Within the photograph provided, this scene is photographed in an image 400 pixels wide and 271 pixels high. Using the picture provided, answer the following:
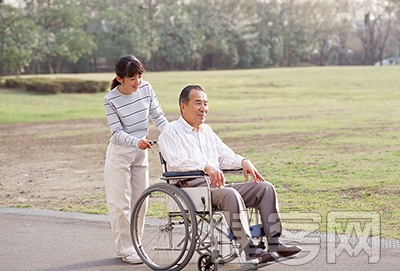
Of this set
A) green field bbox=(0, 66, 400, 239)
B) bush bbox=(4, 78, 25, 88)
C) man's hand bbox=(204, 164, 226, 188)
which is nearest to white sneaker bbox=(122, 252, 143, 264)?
man's hand bbox=(204, 164, 226, 188)

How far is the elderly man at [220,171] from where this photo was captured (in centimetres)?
485

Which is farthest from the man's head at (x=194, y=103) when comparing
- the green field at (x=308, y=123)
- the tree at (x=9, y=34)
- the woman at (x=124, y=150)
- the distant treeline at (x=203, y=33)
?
the distant treeline at (x=203, y=33)

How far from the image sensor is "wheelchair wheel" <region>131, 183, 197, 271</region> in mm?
4977

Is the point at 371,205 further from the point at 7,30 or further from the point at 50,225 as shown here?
the point at 7,30

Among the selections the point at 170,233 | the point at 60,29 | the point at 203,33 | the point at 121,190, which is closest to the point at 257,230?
the point at 170,233

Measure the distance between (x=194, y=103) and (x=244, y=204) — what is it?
2.62 ft

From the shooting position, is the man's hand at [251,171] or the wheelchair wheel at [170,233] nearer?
the wheelchair wheel at [170,233]

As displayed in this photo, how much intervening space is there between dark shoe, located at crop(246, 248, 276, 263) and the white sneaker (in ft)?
3.67

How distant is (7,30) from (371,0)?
4554 centimetres

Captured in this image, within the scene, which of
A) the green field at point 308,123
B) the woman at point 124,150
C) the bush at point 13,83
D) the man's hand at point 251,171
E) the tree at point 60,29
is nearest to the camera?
the man's hand at point 251,171

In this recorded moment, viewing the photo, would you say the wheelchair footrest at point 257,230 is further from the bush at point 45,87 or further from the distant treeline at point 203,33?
the distant treeline at point 203,33

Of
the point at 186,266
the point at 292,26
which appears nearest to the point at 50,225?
the point at 186,266

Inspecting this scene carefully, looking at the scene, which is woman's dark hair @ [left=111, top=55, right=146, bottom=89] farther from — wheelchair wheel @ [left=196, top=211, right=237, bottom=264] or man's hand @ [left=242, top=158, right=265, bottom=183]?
wheelchair wheel @ [left=196, top=211, right=237, bottom=264]

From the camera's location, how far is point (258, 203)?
16.7ft
